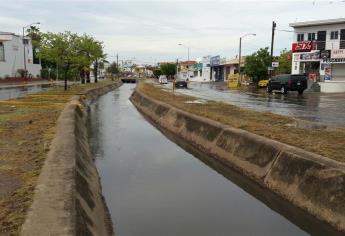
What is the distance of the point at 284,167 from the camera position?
9789 mm

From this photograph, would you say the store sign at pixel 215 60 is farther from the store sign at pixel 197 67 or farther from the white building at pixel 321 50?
the white building at pixel 321 50

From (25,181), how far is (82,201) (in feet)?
4.24

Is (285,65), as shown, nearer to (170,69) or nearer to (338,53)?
(338,53)

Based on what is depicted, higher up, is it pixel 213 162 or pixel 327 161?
pixel 327 161

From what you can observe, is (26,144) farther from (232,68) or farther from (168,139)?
(232,68)

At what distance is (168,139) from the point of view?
17906 millimetres

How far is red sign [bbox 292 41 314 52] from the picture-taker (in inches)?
2135

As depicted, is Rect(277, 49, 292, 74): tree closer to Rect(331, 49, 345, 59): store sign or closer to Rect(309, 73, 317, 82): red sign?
Rect(309, 73, 317, 82): red sign

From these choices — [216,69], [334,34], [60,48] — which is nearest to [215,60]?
[216,69]

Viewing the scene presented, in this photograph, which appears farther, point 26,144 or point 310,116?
point 310,116

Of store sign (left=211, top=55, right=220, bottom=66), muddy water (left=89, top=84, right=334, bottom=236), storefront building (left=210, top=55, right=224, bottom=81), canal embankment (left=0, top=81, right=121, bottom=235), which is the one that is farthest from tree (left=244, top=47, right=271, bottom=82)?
canal embankment (left=0, top=81, right=121, bottom=235)

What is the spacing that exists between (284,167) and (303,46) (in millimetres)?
48611

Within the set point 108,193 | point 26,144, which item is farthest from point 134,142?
point 108,193

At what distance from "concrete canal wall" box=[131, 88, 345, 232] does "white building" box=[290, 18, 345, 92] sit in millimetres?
36959
